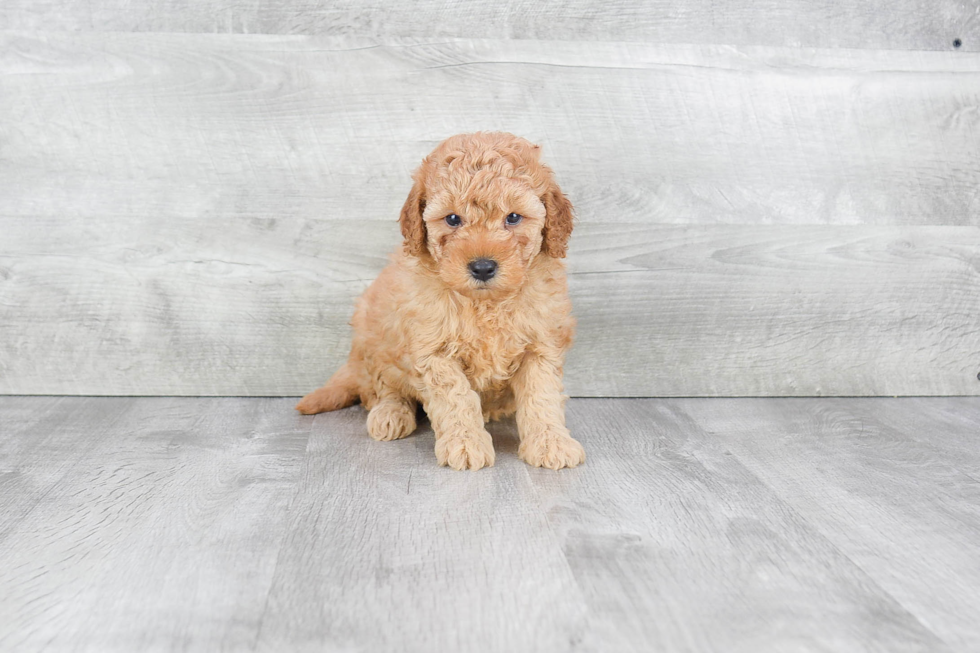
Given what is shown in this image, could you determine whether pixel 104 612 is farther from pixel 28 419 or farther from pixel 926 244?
pixel 926 244

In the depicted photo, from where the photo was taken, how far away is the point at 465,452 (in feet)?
7.24

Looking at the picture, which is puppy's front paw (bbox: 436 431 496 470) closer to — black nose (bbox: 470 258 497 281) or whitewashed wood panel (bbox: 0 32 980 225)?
black nose (bbox: 470 258 497 281)

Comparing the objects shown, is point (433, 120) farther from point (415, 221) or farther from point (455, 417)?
point (455, 417)

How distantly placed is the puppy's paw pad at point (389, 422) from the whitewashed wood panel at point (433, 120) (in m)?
0.73

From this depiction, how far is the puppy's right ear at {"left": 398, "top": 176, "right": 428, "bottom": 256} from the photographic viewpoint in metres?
2.17

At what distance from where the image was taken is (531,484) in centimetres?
210

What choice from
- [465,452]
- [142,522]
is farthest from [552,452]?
[142,522]

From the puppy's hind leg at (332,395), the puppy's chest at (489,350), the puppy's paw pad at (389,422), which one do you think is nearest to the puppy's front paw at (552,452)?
the puppy's chest at (489,350)

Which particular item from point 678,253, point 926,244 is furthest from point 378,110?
point 926,244

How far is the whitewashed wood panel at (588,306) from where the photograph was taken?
286 cm

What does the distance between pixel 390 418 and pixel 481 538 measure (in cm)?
76

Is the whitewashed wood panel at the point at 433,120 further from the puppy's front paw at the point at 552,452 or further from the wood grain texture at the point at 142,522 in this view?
the puppy's front paw at the point at 552,452

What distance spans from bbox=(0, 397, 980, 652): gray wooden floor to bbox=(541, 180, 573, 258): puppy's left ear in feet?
1.95

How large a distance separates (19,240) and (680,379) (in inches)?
93.2
